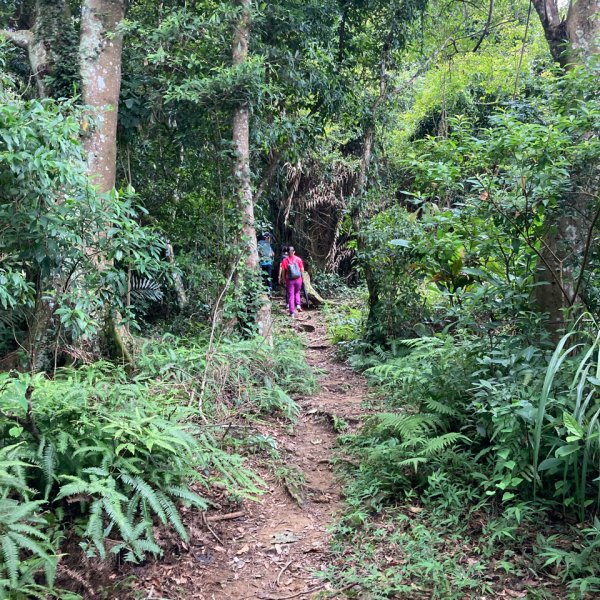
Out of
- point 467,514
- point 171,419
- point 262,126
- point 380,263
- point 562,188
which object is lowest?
point 467,514

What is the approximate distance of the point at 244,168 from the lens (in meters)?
8.20

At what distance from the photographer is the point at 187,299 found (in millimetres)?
9352

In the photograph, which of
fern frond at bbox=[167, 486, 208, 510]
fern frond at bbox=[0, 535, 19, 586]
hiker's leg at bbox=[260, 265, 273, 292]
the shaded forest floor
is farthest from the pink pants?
fern frond at bbox=[0, 535, 19, 586]

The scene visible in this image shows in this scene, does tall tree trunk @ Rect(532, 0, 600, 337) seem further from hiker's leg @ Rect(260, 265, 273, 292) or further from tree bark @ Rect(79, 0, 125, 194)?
tree bark @ Rect(79, 0, 125, 194)

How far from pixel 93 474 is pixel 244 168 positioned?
578 cm

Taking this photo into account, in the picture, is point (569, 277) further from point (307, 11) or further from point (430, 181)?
point (307, 11)

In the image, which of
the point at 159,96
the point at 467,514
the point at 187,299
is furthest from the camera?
the point at 187,299

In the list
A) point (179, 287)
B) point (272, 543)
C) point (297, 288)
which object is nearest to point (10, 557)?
point (272, 543)

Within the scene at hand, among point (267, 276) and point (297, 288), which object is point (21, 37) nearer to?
point (267, 276)

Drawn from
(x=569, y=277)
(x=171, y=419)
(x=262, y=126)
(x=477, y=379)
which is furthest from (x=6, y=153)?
(x=262, y=126)

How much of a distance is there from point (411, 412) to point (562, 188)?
2635mm

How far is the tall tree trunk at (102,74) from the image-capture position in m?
6.90

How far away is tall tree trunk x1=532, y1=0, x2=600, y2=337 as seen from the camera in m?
4.36

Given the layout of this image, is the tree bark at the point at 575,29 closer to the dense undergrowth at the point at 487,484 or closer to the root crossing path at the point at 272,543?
the dense undergrowth at the point at 487,484
